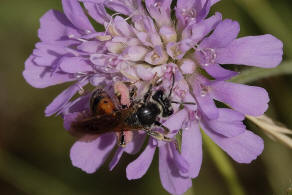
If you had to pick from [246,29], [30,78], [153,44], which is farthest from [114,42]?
[246,29]

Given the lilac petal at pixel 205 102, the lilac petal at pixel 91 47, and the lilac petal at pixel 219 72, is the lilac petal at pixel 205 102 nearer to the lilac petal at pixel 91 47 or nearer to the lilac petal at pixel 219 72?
the lilac petal at pixel 219 72

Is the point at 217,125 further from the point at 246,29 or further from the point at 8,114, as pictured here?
the point at 8,114

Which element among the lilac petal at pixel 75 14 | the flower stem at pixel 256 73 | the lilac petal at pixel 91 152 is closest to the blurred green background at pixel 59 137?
the flower stem at pixel 256 73

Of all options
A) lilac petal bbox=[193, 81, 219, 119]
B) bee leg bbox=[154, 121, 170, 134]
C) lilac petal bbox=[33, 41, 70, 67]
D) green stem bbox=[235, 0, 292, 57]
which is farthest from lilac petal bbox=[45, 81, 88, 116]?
green stem bbox=[235, 0, 292, 57]

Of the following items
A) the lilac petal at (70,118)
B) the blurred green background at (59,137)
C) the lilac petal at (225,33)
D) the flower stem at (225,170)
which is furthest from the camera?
the blurred green background at (59,137)

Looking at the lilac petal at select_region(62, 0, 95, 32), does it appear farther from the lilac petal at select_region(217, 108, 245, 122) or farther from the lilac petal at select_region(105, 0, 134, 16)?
the lilac petal at select_region(217, 108, 245, 122)

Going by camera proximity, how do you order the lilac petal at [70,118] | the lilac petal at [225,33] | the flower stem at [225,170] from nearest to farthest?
the lilac petal at [225,33] → the lilac petal at [70,118] → the flower stem at [225,170]
